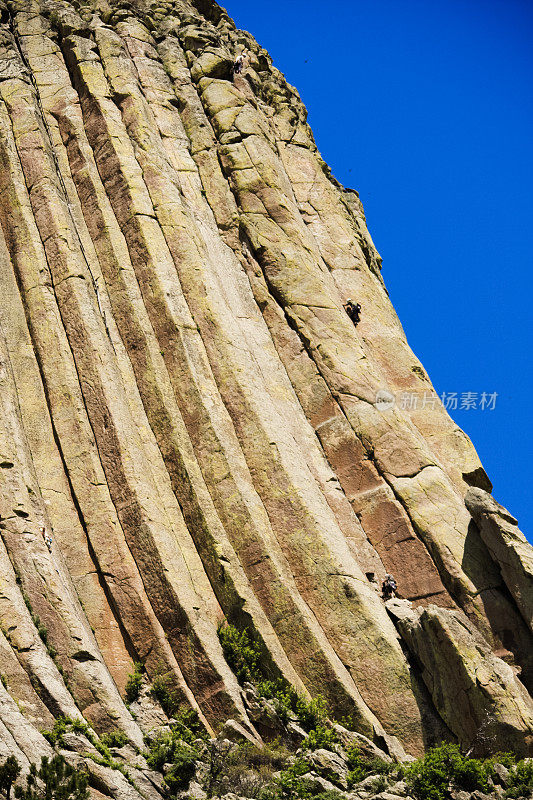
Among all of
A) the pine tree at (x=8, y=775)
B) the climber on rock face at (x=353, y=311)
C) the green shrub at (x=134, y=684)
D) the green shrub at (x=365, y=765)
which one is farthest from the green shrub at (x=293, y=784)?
the climber on rock face at (x=353, y=311)

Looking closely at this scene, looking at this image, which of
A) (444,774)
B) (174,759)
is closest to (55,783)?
(174,759)

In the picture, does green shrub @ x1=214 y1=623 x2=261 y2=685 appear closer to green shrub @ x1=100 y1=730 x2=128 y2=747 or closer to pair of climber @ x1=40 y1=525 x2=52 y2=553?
green shrub @ x1=100 y1=730 x2=128 y2=747

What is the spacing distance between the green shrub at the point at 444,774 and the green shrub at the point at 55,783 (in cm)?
874

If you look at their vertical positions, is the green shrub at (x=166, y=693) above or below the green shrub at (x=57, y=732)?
above

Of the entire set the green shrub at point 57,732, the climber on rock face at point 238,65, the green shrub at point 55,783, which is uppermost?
the climber on rock face at point 238,65

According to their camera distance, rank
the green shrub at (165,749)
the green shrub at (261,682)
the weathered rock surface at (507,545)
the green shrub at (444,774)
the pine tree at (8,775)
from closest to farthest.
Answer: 1. the pine tree at (8,775)
2. the green shrub at (165,749)
3. the green shrub at (444,774)
4. the green shrub at (261,682)
5. the weathered rock surface at (507,545)

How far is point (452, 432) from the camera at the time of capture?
33.5 meters

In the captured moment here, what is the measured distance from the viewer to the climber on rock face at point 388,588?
28203 millimetres

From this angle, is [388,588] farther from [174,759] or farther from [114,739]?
[114,739]

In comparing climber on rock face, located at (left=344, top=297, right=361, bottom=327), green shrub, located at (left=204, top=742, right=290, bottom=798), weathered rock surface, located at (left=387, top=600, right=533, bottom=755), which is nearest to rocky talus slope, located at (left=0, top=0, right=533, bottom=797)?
weathered rock surface, located at (left=387, top=600, right=533, bottom=755)

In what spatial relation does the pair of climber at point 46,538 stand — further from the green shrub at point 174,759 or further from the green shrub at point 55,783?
the green shrub at point 55,783

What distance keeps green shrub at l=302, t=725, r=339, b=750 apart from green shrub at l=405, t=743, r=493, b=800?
6.36ft

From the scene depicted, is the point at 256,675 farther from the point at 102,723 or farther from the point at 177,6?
the point at 177,6

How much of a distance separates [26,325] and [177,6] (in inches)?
883
